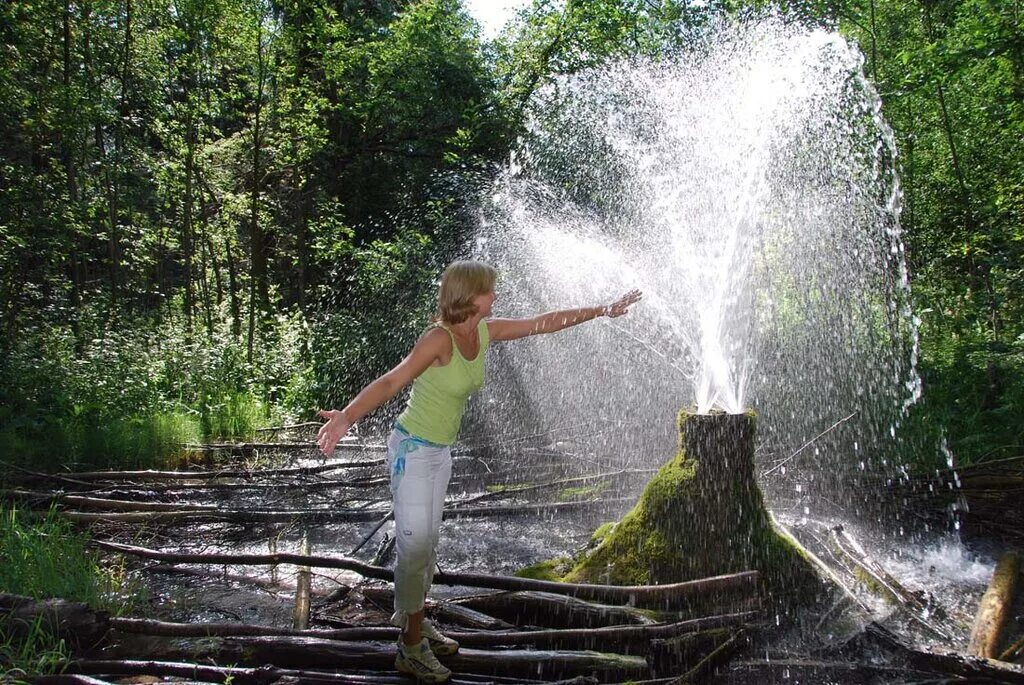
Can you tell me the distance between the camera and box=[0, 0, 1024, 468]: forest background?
1030cm

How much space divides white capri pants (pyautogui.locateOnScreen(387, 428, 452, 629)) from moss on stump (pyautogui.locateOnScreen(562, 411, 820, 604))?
1.58 m

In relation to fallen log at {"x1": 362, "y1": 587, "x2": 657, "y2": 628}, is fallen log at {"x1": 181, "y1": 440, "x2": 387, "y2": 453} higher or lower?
higher

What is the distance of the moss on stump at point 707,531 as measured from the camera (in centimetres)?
478

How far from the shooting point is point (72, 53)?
46.6 ft

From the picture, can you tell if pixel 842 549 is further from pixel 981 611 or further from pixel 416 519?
pixel 416 519

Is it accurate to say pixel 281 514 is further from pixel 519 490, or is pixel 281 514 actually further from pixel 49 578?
pixel 49 578

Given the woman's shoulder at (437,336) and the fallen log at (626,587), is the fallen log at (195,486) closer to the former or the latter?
the fallen log at (626,587)

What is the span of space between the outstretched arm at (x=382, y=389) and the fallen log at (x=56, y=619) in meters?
1.50

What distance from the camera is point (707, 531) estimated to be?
484cm

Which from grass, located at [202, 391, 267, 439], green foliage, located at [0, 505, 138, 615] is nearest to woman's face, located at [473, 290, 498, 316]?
green foliage, located at [0, 505, 138, 615]

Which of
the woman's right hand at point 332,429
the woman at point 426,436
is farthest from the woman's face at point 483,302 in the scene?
the woman's right hand at point 332,429

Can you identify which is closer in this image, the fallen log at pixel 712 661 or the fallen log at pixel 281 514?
the fallen log at pixel 712 661

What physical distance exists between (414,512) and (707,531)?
6.91 ft

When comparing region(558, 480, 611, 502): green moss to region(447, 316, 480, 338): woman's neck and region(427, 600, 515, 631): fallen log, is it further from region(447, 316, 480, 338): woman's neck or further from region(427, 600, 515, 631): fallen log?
region(447, 316, 480, 338): woman's neck
